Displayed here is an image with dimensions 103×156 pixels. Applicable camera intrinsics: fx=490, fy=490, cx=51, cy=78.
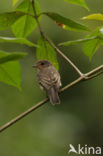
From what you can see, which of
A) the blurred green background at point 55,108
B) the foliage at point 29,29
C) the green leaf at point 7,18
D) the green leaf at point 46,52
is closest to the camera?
the foliage at point 29,29

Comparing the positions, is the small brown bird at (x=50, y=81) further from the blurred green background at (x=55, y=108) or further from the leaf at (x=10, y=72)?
the blurred green background at (x=55, y=108)

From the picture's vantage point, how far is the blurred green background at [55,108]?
1213 cm

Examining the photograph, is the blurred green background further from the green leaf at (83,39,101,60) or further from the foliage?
the green leaf at (83,39,101,60)

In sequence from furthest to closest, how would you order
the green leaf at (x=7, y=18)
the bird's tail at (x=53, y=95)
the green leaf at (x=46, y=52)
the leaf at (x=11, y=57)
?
the bird's tail at (x=53, y=95) → the green leaf at (x=46, y=52) → the green leaf at (x=7, y=18) → the leaf at (x=11, y=57)

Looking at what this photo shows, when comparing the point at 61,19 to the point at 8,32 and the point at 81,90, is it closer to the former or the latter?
the point at 8,32

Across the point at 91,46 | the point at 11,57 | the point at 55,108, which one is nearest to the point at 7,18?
the point at 91,46

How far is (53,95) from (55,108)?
37.9 feet

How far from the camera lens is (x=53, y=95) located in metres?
4.56

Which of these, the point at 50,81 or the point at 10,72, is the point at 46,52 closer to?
the point at 10,72

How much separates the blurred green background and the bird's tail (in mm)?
6199

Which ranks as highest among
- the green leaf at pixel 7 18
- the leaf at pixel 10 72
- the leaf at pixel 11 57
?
the green leaf at pixel 7 18

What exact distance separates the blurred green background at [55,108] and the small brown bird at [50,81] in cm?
576

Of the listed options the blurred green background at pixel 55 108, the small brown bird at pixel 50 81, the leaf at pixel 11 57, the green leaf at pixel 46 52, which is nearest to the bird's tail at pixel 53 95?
the small brown bird at pixel 50 81

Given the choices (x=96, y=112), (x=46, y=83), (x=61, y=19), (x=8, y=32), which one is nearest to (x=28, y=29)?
(x=61, y=19)
